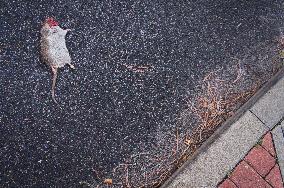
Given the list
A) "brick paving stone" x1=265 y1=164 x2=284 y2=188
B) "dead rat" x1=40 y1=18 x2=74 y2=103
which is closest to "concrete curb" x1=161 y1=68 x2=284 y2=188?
"brick paving stone" x1=265 y1=164 x2=284 y2=188

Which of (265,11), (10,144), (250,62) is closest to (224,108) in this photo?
(250,62)

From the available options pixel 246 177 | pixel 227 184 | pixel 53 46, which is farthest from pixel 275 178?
pixel 53 46

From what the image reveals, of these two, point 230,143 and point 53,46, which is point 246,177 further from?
point 53,46

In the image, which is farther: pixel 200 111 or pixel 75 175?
pixel 200 111

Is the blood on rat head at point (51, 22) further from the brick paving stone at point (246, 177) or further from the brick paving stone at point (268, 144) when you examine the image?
the brick paving stone at point (268, 144)

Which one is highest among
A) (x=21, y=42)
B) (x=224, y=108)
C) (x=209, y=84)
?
(x=21, y=42)

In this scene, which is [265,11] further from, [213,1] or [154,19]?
[154,19]

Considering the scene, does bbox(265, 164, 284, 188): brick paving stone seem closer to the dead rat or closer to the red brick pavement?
the red brick pavement

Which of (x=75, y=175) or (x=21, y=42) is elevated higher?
(x=21, y=42)
